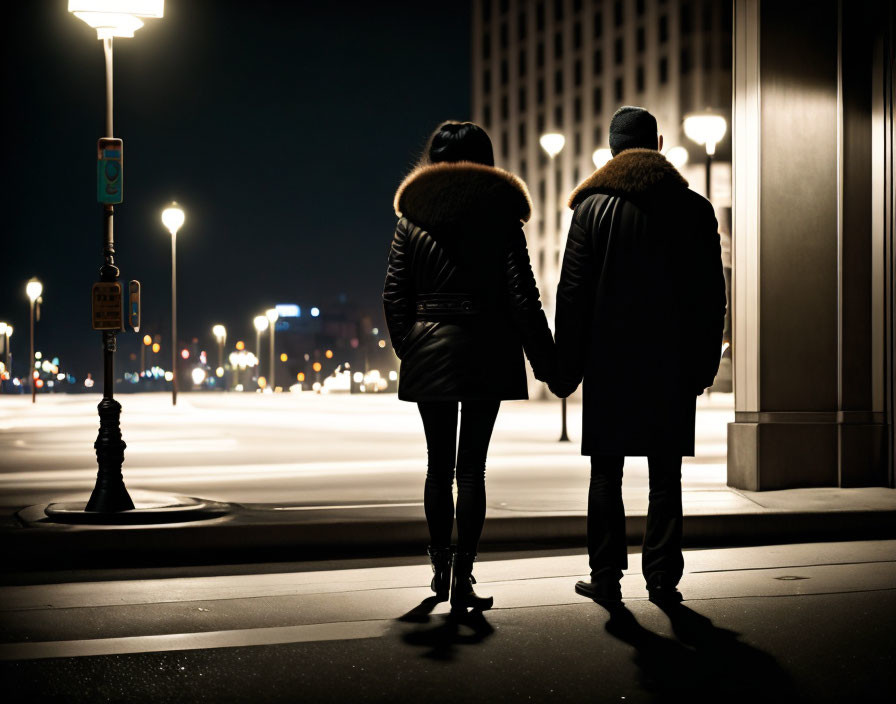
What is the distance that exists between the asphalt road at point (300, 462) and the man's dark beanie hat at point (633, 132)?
130 centimetres

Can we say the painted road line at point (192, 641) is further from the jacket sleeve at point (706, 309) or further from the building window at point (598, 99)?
the building window at point (598, 99)

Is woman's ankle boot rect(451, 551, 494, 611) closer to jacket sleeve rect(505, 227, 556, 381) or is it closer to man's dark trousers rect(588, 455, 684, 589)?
man's dark trousers rect(588, 455, 684, 589)

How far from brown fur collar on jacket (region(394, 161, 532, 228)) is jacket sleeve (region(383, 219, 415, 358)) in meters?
0.14

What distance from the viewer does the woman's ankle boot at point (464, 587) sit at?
18.1 ft

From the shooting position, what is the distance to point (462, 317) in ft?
17.8

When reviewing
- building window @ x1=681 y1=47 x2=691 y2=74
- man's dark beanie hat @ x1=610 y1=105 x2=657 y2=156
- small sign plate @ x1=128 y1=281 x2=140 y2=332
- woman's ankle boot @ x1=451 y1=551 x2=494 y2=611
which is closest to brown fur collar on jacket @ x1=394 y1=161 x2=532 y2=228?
man's dark beanie hat @ x1=610 y1=105 x2=657 y2=156

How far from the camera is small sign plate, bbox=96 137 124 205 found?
29.3ft

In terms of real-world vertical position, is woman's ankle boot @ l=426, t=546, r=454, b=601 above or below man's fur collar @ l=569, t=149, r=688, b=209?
below

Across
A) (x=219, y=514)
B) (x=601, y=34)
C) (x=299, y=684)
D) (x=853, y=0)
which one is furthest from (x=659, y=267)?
(x=601, y=34)

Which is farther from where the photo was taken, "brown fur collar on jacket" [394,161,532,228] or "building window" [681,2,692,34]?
"building window" [681,2,692,34]

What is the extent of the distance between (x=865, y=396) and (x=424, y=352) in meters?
5.90

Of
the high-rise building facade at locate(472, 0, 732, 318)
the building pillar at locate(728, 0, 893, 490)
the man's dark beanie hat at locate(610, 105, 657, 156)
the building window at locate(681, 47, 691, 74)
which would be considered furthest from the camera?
the building window at locate(681, 47, 691, 74)

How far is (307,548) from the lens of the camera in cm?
774

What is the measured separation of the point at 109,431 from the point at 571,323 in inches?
178
